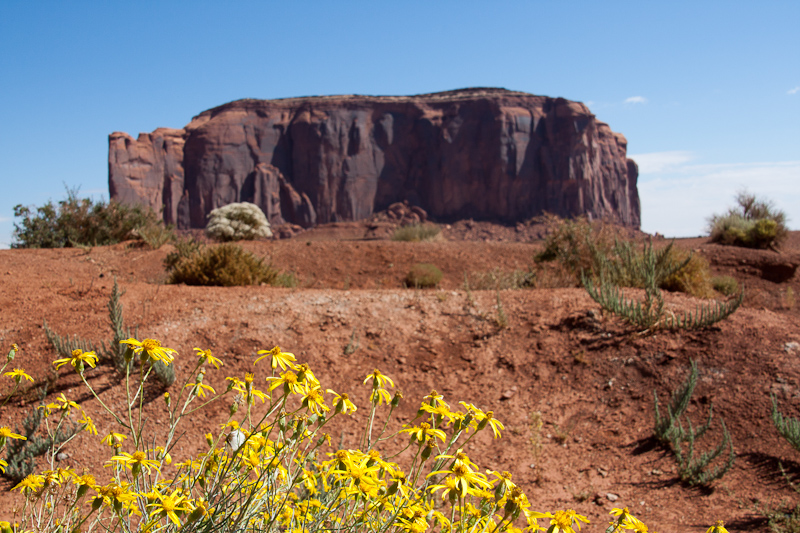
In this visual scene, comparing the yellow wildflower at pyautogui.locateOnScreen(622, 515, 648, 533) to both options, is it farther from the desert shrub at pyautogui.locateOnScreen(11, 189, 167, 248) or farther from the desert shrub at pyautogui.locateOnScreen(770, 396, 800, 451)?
the desert shrub at pyautogui.locateOnScreen(11, 189, 167, 248)

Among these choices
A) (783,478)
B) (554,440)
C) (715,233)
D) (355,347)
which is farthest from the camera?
(715,233)

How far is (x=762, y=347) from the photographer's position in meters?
5.24

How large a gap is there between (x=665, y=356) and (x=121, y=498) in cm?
534

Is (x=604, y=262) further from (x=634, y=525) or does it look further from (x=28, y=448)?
(x=28, y=448)

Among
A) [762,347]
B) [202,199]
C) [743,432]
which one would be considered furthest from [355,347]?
[202,199]

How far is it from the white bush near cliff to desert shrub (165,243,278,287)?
858cm

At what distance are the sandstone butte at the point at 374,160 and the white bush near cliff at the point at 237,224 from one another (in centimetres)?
3513

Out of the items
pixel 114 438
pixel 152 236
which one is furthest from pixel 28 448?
pixel 152 236

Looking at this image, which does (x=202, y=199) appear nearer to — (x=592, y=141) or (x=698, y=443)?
(x=592, y=141)

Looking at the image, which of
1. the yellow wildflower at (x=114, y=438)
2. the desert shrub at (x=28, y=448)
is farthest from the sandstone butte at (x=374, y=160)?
the yellow wildflower at (x=114, y=438)

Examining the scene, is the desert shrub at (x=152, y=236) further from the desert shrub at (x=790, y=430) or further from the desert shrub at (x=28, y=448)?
the desert shrub at (x=790, y=430)

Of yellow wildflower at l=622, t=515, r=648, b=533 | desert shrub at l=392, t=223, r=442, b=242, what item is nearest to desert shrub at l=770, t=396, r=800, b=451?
yellow wildflower at l=622, t=515, r=648, b=533

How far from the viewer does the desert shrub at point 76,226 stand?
45.1 ft

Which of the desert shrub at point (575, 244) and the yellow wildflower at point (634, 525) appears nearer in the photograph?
the yellow wildflower at point (634, 525)
